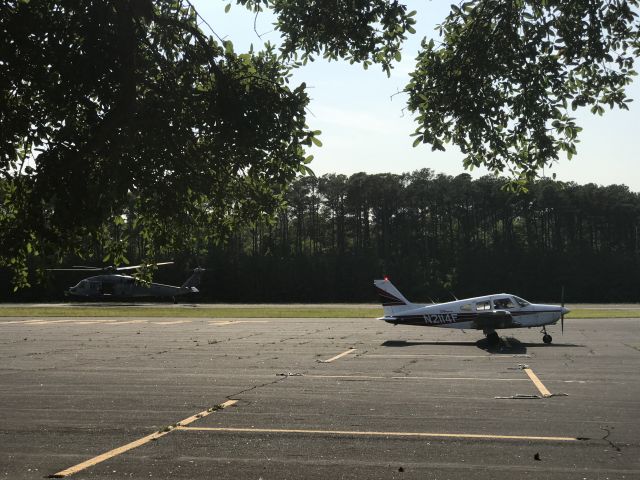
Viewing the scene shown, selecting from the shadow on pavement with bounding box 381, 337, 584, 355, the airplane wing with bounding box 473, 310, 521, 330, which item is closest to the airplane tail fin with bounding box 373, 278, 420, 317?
the shadow on pavement with bounding box 381, 337, 584, 355

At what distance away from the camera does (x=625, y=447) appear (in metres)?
8.84

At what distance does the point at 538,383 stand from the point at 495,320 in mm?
10598

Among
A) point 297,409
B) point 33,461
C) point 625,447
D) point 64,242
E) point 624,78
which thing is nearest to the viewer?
point 33,461

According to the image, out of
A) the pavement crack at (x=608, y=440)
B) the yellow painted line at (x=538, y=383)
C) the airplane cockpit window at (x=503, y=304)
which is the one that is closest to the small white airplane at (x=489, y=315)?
the airplane cockpit window at (x=503, y=304)

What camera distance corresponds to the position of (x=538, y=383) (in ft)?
49.0

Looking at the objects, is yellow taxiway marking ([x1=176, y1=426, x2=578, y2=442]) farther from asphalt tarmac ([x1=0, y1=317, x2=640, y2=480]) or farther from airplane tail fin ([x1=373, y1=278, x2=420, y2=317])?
airplane tail fin ([x1=373, y1=278, x2=420, y2=317])

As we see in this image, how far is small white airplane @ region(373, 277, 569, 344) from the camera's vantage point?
25.4 m

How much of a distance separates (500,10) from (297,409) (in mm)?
7024

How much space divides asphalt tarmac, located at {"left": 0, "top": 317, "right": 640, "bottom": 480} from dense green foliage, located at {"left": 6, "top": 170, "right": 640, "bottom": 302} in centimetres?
7154

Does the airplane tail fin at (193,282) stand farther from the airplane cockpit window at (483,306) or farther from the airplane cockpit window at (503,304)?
the airplane cockpit window at (503,304)

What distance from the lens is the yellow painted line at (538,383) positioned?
13484 millimetres

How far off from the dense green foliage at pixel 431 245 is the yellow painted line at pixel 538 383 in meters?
75.6

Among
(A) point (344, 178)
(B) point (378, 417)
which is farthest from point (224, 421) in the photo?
(A) point (344, 178)

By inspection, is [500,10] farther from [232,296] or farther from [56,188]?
[232,296]
